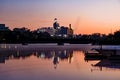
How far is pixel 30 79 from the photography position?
97.5 feet

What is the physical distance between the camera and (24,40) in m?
192

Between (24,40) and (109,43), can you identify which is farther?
(24,40)

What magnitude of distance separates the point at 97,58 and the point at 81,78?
27.7 meters

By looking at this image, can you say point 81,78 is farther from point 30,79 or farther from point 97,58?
point 97,58

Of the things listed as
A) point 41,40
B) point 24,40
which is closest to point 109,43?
point 41,40

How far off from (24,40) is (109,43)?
47.9m

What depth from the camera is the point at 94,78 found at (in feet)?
99.7

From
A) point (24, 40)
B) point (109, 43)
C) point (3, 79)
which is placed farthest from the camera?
point (24, 40)

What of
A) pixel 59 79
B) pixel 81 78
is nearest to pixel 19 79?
pixel 59 79

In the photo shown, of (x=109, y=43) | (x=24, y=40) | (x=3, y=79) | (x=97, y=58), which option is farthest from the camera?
(x=24, y=40)

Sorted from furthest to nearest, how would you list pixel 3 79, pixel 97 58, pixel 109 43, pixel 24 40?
pixel 24 40 → pixel 109 43 → pixel 97 58 → pixel 3 79

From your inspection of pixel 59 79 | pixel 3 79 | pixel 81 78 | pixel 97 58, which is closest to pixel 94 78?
pixel 81 78

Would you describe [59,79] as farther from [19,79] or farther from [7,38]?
[7,38]

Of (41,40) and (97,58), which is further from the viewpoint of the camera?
(41,40)
